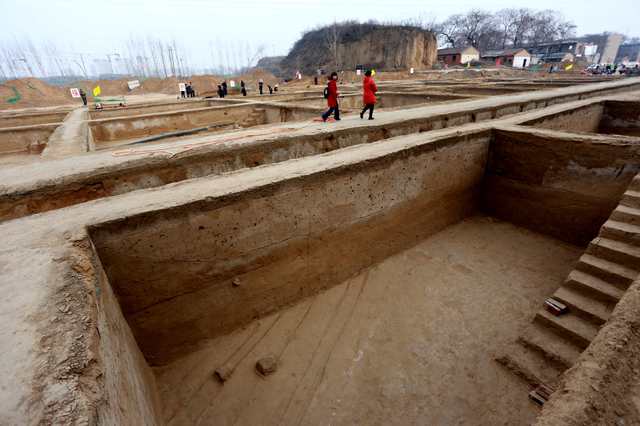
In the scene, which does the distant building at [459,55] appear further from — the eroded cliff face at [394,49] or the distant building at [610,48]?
the distant building at [610,48]

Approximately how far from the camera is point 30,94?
1041 inches

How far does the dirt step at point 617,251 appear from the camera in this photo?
3287mm

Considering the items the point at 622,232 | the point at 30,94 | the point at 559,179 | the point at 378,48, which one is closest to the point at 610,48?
the point at 378,48

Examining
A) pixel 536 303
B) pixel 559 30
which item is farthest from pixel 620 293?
pixel 559 30

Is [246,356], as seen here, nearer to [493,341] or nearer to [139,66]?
[493,341]

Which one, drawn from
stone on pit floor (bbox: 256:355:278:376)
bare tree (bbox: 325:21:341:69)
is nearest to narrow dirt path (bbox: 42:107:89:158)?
stone on pit floor (bbox: 256:355:278:376)

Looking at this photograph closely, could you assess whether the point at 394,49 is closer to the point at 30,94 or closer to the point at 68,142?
the point at 30,94

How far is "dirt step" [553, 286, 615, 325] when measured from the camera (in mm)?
3066

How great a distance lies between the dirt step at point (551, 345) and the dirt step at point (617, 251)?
3.51 feet

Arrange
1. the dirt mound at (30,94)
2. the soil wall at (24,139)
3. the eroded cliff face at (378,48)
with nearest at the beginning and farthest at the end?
1. the soil wall at (24,139)
2. the dirt mound at (30,94)
3. the eroded cliff face at (378,48)

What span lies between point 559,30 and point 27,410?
86876 millimetres

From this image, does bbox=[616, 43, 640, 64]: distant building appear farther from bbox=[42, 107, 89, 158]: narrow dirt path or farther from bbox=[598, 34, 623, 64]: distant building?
bbox=[42, 107, 89, 158]: narrow dirt path

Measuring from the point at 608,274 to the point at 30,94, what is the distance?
3687 centimetres

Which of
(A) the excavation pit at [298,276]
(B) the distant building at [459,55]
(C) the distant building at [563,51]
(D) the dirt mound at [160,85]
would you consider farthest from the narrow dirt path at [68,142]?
(C) the distant building at [563,51]
